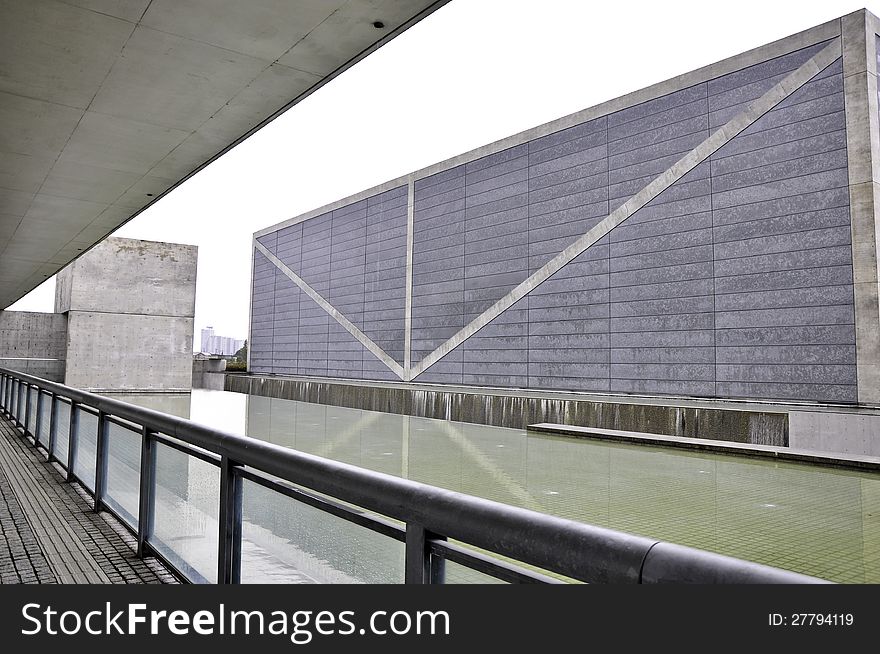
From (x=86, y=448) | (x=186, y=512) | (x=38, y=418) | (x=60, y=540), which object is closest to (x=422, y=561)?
(x=186, y=512)

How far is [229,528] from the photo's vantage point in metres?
2.84

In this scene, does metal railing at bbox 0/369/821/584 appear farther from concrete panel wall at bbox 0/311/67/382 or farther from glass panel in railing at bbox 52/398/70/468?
concrete panel wall at bbox 0/311/67/382

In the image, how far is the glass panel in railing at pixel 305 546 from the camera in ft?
6.03

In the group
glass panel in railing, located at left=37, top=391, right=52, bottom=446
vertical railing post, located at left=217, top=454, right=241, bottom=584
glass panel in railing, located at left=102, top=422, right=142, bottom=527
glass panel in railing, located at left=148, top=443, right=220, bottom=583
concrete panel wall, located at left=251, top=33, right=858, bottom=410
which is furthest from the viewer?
concrete panel wall, located at left=251, top=33, right=858, bottom=410

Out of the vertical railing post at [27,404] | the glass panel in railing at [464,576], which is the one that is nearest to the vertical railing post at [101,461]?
the glass panel in railing at [464,576]

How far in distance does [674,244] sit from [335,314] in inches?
791

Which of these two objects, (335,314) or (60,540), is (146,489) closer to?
(60,540)

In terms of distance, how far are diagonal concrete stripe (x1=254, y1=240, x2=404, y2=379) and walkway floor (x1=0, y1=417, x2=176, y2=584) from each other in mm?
24556

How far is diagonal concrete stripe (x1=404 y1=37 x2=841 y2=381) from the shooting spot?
17.1 metres

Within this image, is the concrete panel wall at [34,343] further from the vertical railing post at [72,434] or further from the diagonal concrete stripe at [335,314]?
the vertical railing post at [72,434]

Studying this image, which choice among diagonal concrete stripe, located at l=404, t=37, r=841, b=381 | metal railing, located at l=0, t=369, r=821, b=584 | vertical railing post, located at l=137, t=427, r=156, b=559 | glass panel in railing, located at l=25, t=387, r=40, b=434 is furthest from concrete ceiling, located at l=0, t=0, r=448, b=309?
diagonal concrete stripe, located at l=404, t=37, r=841, b=381

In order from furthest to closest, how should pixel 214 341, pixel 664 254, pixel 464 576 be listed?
pixel 214 341 < pixel 664 254 < pixel 464 576

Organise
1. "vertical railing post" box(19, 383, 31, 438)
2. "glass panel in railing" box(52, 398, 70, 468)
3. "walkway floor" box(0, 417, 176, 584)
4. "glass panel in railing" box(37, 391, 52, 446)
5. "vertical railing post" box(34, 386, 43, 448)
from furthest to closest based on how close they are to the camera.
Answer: "vertical railing post" box(19, 383, 31, 438), "vertical railing post" box(34, 386, 43, 448), "glass panel in railing" box(37, 391, 52, 446), "glass panel in railing" box(52, 398, 70, 468), "walkway floor" box(0, 417, 176, 584)

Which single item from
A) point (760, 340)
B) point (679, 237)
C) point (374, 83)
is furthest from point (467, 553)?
point (374, 83)
